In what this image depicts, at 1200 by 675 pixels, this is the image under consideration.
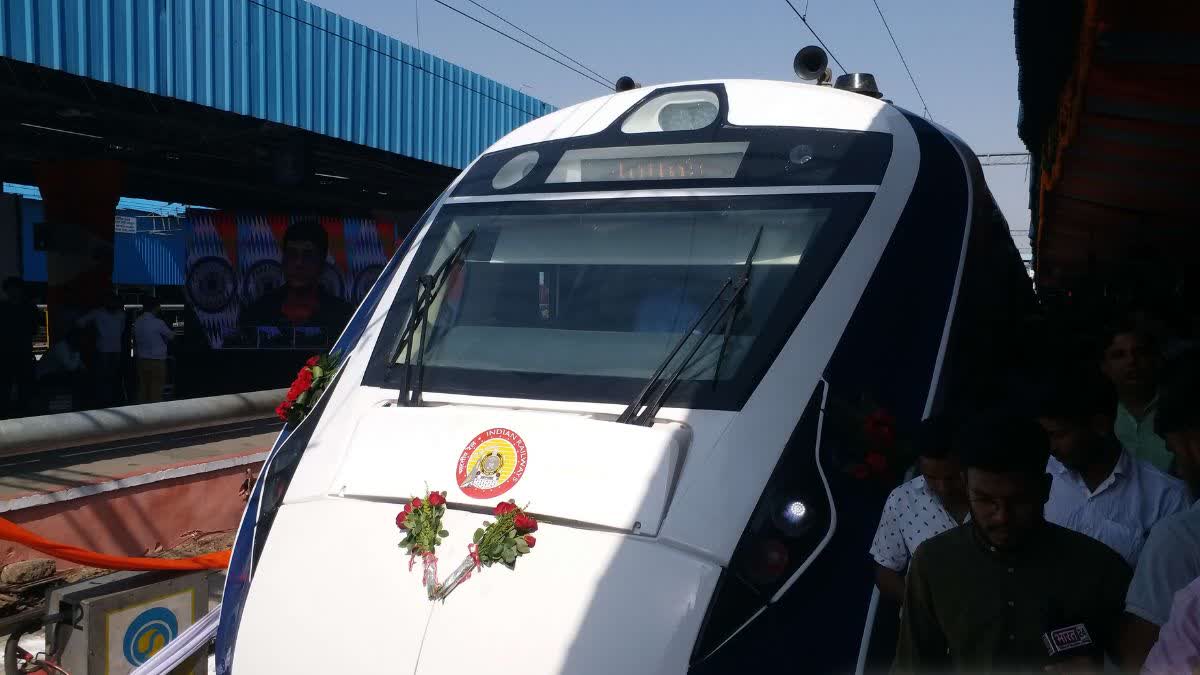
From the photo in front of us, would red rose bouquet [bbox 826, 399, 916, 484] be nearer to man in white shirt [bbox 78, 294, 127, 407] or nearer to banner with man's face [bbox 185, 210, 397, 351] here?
man in white shirt [bbox 78, 294, 127, 407]

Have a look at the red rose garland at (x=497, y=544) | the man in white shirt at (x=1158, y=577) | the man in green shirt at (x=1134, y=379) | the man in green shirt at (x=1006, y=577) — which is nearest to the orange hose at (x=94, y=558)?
the red rose garland at (x=497, y=544)

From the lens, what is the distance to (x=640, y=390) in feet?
12.0

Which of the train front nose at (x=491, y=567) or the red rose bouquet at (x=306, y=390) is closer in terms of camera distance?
the train front nose at (x=491, y=567)

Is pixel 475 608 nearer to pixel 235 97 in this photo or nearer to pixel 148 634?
pixel 148 634

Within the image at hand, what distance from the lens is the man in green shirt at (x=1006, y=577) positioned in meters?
2.37

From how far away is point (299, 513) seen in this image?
3543mm

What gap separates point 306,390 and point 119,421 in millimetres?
1836

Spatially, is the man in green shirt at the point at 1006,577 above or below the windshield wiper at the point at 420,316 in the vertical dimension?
below

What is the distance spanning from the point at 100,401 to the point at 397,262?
975 cm

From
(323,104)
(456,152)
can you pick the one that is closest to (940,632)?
(323,104)

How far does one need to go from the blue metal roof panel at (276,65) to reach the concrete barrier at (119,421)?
4.63 meters

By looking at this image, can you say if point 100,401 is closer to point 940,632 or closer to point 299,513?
point 299,513

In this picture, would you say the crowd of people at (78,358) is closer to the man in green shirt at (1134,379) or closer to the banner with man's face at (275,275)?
the banner with man's face at (275,275)

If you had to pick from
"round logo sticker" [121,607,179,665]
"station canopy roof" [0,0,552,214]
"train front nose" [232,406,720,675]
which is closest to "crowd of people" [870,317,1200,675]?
"train front nose" [232,406,720,675]
